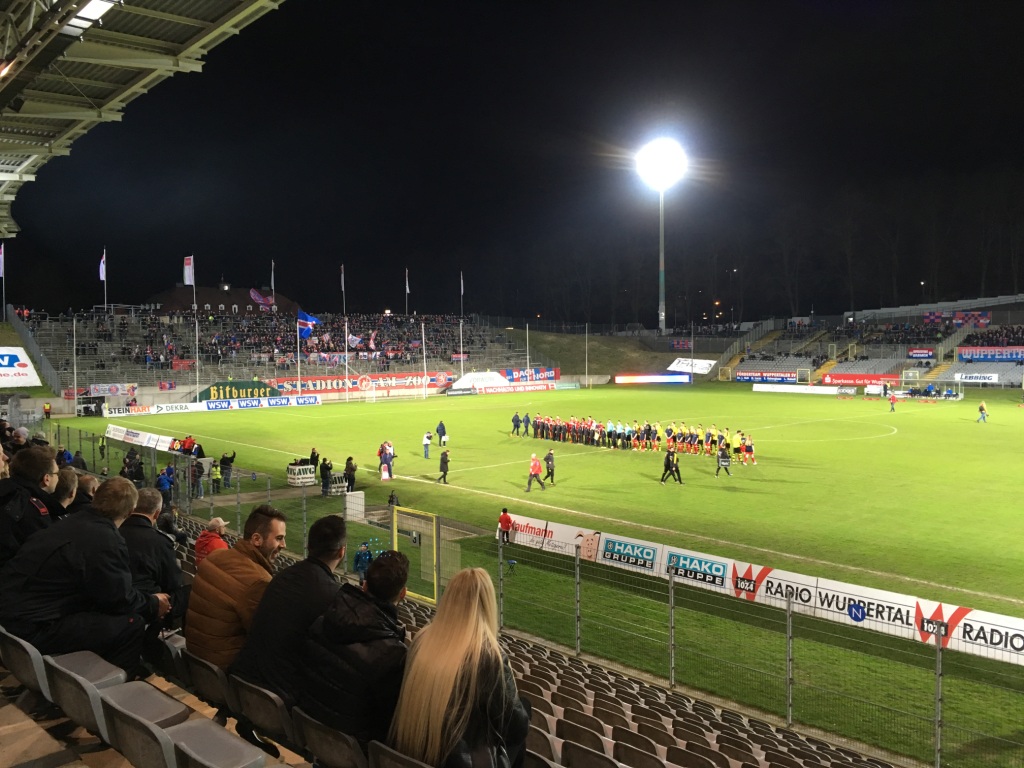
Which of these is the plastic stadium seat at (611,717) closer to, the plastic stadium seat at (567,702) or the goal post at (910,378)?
the plastic stadium seat at (567,702)

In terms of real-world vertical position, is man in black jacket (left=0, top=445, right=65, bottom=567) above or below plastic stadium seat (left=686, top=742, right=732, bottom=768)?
above

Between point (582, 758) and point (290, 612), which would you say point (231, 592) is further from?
Answer: point (582, 758)

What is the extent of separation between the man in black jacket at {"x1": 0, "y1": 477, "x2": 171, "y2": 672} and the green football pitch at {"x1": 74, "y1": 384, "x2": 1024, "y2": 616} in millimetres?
13600

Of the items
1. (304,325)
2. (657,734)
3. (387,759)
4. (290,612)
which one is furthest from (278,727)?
(304,325)

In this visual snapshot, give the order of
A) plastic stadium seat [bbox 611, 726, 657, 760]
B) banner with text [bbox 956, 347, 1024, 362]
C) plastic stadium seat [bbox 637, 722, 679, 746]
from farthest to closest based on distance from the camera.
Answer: banner with text [bbox 956, 347, 1024, 362], plastic stadium seat [bbox 637, 722, 679, 746], plastic stadium seat [bbox 611, 726, 657, 760]

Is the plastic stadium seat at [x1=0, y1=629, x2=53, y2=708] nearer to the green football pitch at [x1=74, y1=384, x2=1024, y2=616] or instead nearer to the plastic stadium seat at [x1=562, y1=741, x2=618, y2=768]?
the plastic stadium seat at [x1=562, y1=741, x2=618, y2=768]

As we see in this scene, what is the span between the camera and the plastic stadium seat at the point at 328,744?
145 inches

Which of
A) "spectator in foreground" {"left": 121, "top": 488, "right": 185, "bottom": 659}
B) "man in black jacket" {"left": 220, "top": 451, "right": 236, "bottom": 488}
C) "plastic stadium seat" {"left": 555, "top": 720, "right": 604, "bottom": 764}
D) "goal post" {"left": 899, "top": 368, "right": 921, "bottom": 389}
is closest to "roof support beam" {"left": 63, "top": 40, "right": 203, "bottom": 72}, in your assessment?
"spectator in foreground" {"left": 121, "top": 488, "right": 185, "bottom": 659}

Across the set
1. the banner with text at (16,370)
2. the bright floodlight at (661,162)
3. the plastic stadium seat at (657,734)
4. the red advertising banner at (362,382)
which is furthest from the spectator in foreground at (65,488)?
the bright floodlight at (661,162)

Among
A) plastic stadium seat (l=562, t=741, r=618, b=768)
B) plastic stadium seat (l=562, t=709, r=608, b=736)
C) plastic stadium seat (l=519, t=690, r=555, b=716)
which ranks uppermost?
plastic stadium seat (l=562, t=741, r=618, b=768)

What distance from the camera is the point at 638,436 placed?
3419 cm

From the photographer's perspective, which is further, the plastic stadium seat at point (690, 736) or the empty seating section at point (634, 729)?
the plastic stadium seat at point (690, 736)

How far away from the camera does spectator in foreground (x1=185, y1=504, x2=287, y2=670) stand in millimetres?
4582

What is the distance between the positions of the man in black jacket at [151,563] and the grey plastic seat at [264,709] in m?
1.12
